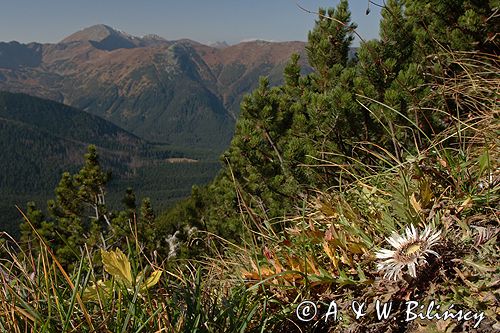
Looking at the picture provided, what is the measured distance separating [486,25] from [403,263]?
7276 mm

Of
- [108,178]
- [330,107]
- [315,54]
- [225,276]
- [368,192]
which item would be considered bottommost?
[108,178]

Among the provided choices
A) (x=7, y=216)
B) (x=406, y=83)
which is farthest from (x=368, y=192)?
(x=7, y=216)

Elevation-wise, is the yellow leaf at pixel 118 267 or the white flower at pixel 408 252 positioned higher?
the white flower at pixel 408 252

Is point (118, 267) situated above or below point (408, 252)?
below

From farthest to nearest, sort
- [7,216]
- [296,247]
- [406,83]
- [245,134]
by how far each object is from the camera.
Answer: [7,216] < [245,134] < [406,83] < [296,247]

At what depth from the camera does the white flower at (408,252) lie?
170cm

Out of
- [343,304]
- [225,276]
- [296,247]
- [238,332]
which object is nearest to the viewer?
[238,332]

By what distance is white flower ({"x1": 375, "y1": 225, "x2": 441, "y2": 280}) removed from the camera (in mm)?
1698

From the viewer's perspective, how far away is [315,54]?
9523 mm

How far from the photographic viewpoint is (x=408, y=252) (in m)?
1.73

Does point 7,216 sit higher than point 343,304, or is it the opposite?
point 343,304

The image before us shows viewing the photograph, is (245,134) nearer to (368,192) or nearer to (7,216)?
(368,192)

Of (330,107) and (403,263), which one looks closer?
(403,263)

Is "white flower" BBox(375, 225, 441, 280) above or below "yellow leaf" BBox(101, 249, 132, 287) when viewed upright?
above
